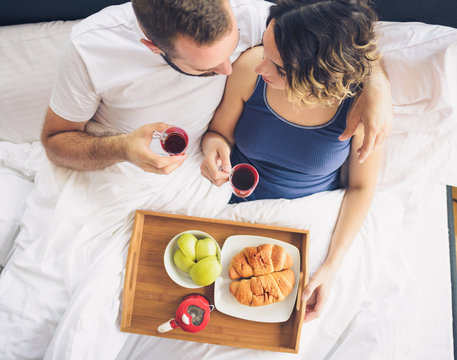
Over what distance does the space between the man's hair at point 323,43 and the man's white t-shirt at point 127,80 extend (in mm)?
290

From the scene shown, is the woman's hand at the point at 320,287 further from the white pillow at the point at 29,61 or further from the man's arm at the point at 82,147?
the white pillow at the point at 29,61

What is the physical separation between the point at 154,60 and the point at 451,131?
1236 millimetres

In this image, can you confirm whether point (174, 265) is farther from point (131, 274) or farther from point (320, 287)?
point (320, 287)

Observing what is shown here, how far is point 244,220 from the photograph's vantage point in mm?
1397

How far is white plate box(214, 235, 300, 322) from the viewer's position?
3.93 ft

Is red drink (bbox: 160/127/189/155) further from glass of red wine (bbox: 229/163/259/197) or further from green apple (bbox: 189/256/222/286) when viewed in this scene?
green apple (bbox: 189/256/222/286)

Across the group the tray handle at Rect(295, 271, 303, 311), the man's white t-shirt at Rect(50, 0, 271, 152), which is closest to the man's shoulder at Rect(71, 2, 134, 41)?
the man's white t-shirt at Rect(50, 0, 271, 152)

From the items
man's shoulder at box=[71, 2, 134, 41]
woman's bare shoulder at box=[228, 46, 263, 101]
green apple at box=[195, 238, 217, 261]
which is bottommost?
green apple at box=[195, 238, 217, 261]

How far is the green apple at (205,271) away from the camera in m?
1.16

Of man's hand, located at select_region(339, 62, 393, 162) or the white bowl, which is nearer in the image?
man's hand, located at select_region(339, 62, 393, 162)

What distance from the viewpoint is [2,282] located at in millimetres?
1276

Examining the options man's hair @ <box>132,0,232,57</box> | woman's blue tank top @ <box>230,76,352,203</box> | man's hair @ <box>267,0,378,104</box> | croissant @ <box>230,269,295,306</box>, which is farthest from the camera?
woman's blue tank top @ <box>230,76,352,203</box>

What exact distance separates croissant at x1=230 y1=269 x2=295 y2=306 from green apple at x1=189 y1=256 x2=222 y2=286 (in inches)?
3.6

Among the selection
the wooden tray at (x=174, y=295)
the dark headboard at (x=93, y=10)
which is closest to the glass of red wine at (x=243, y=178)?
the wooden tray at (x=174, y=295)
